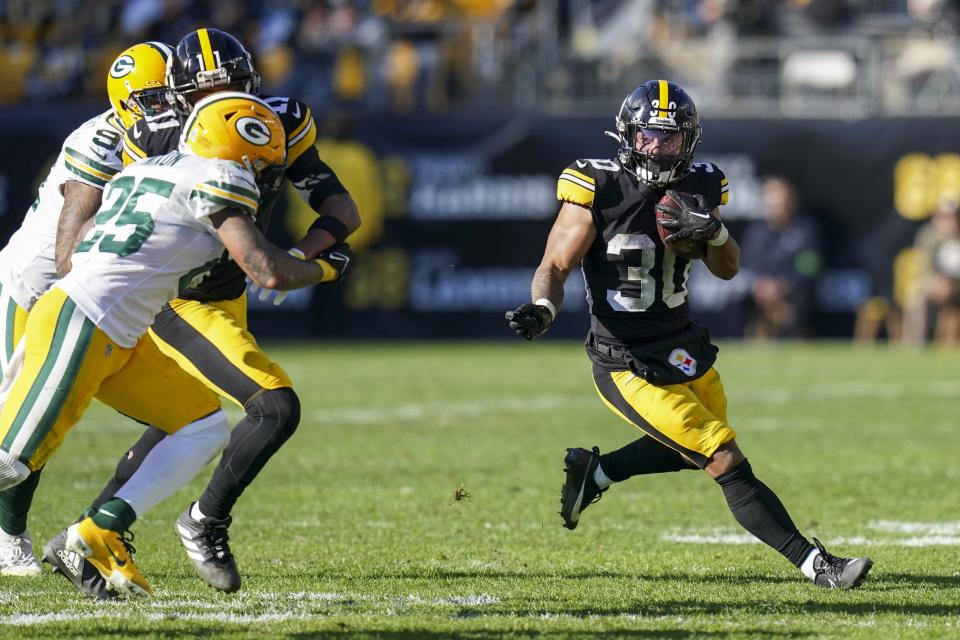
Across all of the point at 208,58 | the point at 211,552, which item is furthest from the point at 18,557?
the point at 208,58

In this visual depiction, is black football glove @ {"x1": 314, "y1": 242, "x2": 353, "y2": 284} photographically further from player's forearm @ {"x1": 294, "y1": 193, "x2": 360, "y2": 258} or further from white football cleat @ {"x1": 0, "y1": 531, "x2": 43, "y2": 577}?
white football cleat @ {"x1": 0, "y1": 531, "x2": 43, "y2": 577}

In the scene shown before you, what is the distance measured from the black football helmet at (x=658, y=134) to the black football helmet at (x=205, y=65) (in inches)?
52.1

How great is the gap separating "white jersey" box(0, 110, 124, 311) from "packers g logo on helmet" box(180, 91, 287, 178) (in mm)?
629

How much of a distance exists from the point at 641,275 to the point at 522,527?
1511 millimetres

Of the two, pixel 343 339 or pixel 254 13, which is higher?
pixel 254 13

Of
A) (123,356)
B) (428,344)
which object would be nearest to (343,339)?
(428,344)

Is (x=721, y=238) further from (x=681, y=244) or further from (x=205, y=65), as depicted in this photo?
(x=205, y=65)

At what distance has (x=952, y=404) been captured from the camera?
10.7m

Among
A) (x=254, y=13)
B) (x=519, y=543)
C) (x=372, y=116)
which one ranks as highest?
(x=254, y=13)

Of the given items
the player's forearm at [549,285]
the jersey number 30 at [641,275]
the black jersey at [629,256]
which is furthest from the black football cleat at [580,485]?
the player's forearm at [549,285]

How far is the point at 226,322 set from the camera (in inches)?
197

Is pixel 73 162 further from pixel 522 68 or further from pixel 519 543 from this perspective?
pixel 522 68

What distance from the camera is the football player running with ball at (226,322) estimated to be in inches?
189

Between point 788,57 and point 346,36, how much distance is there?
5.06 metres
